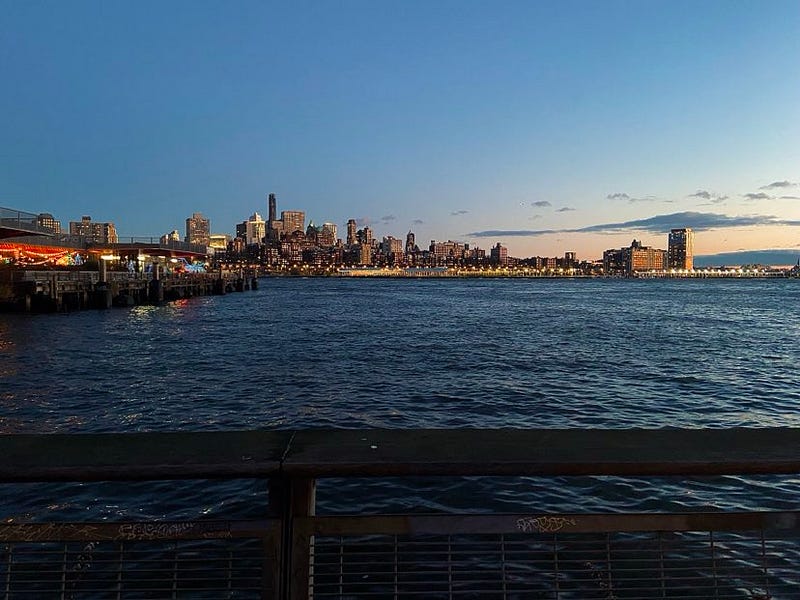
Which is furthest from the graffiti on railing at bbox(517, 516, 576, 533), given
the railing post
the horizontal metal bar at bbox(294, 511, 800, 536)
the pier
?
the pier

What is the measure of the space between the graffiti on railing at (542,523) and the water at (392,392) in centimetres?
680

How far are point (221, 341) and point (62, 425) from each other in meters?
18.0

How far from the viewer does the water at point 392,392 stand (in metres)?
9.26

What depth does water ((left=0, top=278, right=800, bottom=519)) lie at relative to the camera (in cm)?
926

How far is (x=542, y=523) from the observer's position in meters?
2.45

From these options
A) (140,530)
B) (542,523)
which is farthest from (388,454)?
(140,530)

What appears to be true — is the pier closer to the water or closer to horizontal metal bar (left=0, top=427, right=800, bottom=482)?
the water

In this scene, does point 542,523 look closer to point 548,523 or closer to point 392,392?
point 548,523

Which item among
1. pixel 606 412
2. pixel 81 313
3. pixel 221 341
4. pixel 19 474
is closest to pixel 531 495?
pixel 606 412

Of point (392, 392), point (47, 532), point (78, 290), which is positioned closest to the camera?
point (47, 532)

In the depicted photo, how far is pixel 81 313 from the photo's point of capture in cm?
4766

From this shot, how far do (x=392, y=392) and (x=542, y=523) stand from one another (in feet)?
51.1

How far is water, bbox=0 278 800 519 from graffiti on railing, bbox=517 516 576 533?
6.80m

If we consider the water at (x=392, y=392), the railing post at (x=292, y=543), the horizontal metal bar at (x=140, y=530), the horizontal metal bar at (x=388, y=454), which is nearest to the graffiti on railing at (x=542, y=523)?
the horizontal metal bar at (x=388, y=454)
